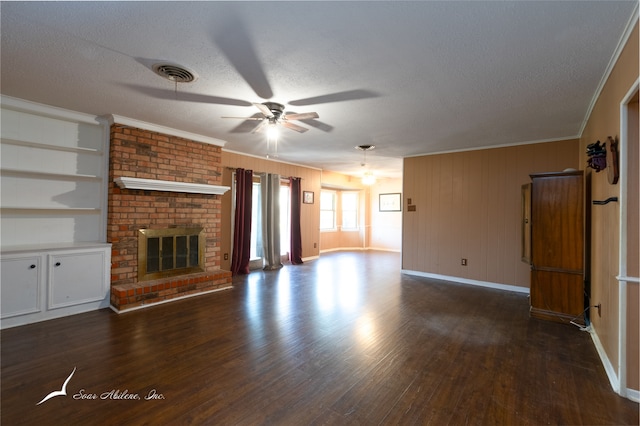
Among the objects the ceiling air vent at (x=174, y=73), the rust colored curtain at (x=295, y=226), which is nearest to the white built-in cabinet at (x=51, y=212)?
the ceiling air vent at (x=174, y=73)

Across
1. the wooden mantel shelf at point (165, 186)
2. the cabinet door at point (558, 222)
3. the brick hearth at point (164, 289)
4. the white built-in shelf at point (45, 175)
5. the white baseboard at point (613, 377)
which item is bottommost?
the white baseboard at point (613, 377)

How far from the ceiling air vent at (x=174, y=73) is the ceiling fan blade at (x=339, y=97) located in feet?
3.37

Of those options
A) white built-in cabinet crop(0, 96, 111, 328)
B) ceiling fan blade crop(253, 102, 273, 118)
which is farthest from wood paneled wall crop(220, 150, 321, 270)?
ceiling fan blade crop(253, 102, 273, 118)

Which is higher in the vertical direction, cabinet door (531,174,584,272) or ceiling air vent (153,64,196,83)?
ceiling air vent (153,64,196,83)

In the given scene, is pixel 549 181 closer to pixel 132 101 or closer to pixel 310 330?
pixel 310 330

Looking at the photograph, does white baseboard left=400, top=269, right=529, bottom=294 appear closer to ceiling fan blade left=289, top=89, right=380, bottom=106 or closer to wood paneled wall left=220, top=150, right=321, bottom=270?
wood paneled wall left=220, top=150, right=321, bottom=270

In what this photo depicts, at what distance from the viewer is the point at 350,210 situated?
32.8 feet

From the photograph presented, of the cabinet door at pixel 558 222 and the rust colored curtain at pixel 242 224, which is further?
the rust colored curtain at pixel 242 224

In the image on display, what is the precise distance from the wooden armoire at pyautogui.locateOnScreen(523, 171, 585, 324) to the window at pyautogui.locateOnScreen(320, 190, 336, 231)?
6.24 metres

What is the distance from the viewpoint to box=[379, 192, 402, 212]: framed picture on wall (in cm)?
959

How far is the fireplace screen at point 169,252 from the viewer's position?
404cm

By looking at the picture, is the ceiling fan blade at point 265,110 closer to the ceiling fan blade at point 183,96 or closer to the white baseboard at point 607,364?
the ceiling fan blade at point 183,96

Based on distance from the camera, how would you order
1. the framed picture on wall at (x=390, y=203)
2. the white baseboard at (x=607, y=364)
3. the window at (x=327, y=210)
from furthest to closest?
1. the framed picture on wall at (x=390, y=203)
2. the window at (x=327, y=210)
3. the white baseboard at (x=607, y=364)

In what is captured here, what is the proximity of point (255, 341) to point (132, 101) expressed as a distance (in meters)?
2.87
